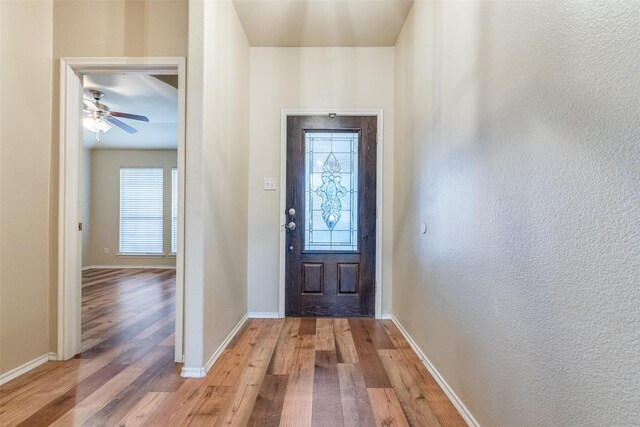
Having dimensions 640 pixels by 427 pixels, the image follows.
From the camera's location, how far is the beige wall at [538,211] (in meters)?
0.84

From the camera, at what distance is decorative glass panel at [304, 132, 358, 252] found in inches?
133

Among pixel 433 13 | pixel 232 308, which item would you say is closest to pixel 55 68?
pixel 232 308

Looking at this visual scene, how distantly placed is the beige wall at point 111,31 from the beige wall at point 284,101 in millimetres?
1104

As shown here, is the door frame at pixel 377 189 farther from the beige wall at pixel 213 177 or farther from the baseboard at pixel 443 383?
the baseboard at pixel 443 383

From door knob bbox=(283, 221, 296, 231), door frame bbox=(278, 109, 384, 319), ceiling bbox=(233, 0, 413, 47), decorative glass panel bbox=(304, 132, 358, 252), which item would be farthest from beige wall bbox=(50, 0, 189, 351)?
door knob bbox=(283, 221, 296, 231)

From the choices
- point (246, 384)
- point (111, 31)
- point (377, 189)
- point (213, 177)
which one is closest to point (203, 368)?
point (246, 384)

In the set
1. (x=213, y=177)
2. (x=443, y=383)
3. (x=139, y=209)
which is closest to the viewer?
(x=443, y=383)

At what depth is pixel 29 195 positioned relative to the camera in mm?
2143

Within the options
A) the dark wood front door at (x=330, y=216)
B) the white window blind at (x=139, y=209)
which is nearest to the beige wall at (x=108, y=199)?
the white window blind at (x=139, y=209)

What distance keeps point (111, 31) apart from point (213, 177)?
1256mm

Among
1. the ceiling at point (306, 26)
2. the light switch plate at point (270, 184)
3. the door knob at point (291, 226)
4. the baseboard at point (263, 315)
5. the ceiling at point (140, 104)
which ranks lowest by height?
the baseboard at point (263, 315)

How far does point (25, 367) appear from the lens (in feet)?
6.90

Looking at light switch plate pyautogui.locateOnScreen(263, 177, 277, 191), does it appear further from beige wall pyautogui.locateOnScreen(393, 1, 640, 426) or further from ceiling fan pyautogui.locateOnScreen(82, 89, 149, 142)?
ceiling fan pyautogui.locateOnScreen(82, 89, 149, 142)

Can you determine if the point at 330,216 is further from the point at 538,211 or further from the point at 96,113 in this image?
A: the point at 96,113
